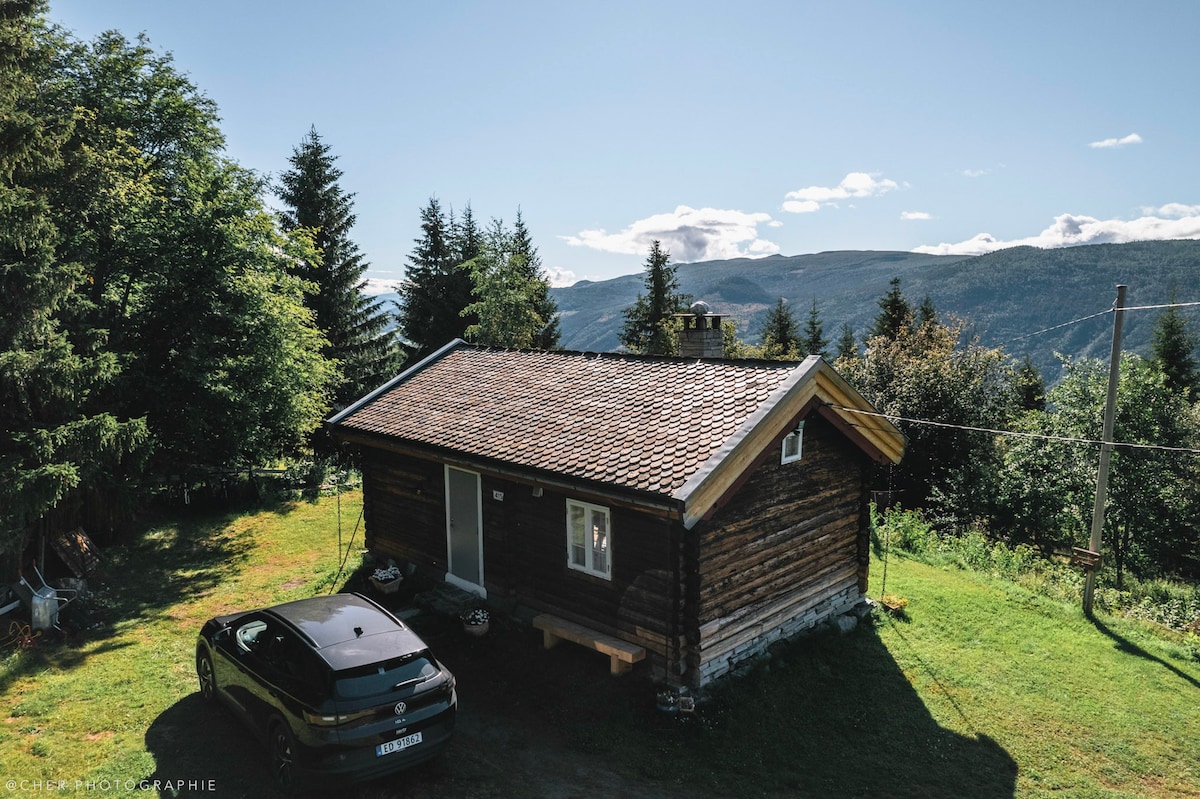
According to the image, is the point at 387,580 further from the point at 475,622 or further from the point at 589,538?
the point at 589,538

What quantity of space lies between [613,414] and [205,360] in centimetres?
1160

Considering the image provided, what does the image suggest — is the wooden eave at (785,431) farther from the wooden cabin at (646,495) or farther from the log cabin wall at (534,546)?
the log cabin wall at (534,546)

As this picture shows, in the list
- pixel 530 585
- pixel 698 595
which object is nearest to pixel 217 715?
pixel 530 585

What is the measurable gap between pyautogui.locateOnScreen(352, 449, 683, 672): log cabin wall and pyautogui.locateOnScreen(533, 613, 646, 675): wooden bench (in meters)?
0.19

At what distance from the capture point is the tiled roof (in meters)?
10.6

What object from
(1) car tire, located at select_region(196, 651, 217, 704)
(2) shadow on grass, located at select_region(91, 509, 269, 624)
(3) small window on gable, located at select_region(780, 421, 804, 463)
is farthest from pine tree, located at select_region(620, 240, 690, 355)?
(1) car tire, located at select_region(196, 651, 217, 704)

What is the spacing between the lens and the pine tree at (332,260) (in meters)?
32.2

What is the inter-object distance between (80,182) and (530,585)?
13948 mm

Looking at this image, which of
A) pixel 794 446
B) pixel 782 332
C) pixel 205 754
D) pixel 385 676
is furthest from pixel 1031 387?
pixel 205 754

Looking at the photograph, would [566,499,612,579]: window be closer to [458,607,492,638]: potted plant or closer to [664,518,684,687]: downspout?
[664,518,684,687]: downspout

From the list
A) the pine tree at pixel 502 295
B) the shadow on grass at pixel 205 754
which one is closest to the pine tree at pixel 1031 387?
the pine tree at pixel 502 295

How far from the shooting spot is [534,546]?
12.3 meters

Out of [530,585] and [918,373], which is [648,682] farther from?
[918,373]

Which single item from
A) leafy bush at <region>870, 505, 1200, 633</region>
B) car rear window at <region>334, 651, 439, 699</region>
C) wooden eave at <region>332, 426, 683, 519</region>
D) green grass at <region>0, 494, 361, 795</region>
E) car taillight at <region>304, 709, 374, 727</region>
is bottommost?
leafy bush at <region>870, 505, 1200, 633</region>
